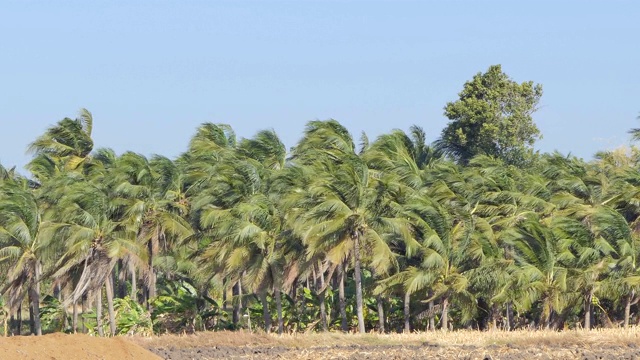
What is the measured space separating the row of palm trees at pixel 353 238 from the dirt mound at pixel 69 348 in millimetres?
15061

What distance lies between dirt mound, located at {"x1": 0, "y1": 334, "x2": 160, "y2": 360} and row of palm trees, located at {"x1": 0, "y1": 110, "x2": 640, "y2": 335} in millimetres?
15061

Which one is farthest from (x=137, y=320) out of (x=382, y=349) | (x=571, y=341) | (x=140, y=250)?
(x=571, y=341)

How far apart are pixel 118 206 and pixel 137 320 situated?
18.0 feet

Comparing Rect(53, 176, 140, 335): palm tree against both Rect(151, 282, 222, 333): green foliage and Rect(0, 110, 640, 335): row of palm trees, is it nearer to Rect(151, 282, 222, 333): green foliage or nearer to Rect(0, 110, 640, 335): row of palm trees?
Rect(0, 110, 640, 335): row of palm trees

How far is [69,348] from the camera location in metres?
29.4

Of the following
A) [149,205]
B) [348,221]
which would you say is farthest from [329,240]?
[149,205]

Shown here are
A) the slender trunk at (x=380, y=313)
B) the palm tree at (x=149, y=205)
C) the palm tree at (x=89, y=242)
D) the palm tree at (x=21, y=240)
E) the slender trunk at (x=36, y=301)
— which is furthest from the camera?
the palm tree at (x=149, y=205)

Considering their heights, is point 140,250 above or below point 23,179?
below

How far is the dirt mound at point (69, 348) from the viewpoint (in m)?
28.4

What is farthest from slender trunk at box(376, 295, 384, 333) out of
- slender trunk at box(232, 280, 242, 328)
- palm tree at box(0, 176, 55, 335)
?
palm tree at box(0, 176, 55, 335)

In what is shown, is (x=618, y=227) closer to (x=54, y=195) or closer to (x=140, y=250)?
(x=140, y=250)

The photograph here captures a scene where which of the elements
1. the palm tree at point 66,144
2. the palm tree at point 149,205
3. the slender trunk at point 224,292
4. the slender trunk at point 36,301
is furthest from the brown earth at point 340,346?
the palm tree at point 66,144

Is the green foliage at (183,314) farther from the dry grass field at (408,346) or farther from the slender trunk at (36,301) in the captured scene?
the dry grass field at (408,346)

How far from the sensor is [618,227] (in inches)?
1870
